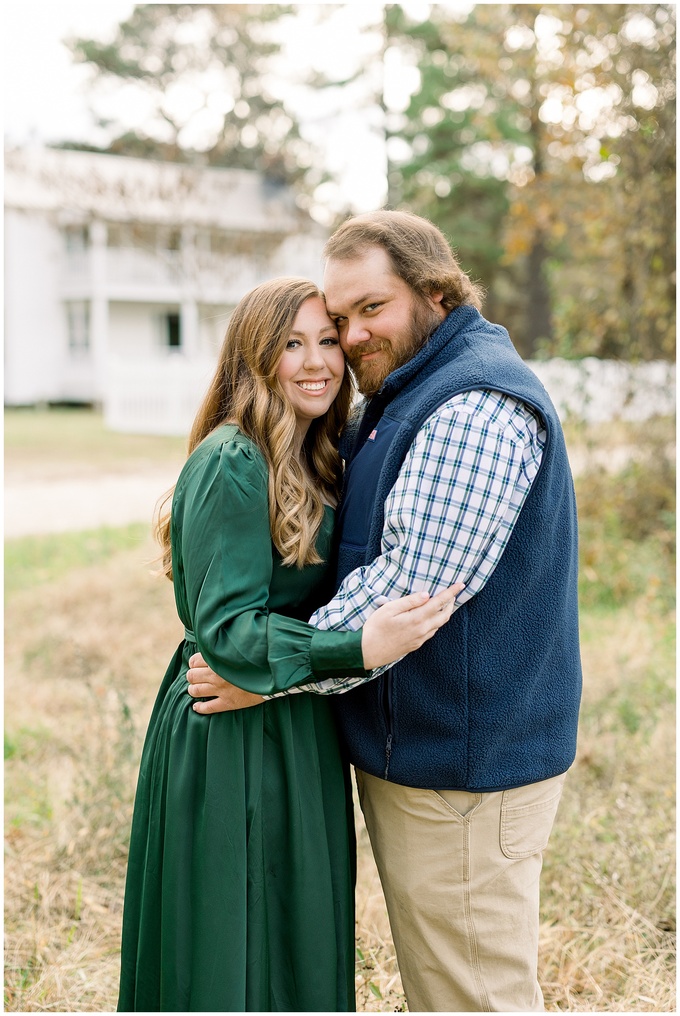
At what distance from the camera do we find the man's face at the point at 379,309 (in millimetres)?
2396

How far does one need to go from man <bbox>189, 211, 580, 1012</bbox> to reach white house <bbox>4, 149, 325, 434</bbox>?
15759 mm

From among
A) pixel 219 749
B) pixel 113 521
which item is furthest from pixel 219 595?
pixel 113 521

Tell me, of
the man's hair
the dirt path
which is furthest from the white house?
the man's hair

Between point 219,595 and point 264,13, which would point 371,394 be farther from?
point 264,13

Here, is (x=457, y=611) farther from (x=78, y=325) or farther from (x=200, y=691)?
(x=78, y=325)

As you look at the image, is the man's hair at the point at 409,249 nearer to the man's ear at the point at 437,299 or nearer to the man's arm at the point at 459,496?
the man's ear at the point at 437,299

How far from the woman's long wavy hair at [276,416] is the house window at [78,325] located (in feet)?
89.9

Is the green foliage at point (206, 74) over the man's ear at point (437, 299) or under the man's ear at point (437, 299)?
over

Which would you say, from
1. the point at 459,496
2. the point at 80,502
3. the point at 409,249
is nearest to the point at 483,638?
the point at 459,496

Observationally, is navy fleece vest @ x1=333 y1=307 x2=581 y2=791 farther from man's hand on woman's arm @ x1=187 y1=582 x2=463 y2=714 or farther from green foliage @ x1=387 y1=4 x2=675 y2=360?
green foliage @ x1=387 y1=4 x2=675 y2=360

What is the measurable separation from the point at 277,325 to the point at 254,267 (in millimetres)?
22608

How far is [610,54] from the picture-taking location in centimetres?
724

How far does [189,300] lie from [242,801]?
2535 centimetres

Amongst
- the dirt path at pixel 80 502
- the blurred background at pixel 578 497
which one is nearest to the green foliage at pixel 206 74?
the blurred background at pixel 578 497
